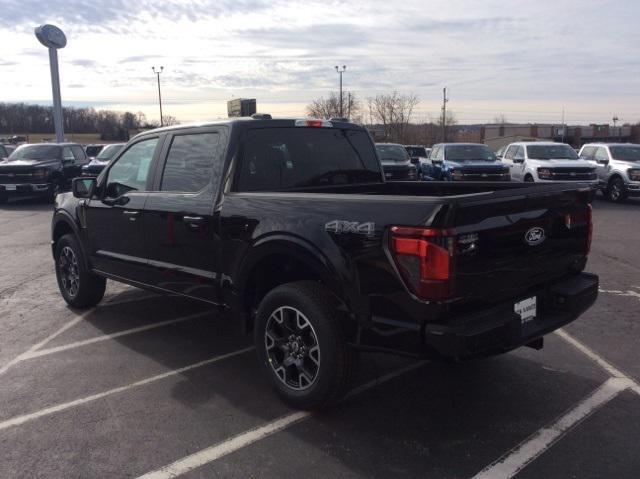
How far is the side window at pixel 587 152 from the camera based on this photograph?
63.4ft

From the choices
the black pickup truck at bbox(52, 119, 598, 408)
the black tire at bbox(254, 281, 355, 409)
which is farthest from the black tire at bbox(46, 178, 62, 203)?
the black tire at bbox(254, 281, 355, 409)

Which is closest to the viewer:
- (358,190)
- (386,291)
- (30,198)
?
(386,291)

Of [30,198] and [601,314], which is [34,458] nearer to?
[601,314]

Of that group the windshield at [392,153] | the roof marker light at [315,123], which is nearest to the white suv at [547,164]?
the windshield at [392,153]

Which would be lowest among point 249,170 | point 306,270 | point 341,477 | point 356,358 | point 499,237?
point 341,477

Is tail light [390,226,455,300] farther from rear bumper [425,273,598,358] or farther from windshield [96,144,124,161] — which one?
windshield [96,144,124,161]

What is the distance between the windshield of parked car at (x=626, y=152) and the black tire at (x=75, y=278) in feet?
54.4

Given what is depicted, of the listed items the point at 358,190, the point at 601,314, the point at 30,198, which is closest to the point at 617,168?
the point at 601,314

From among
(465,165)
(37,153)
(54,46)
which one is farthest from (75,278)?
(54,46)

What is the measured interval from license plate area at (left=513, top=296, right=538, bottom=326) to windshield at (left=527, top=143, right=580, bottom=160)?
15101mm

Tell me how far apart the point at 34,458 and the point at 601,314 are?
16.8ft

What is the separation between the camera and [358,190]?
504cm

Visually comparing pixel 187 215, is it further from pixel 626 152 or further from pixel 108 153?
pixel 626 152

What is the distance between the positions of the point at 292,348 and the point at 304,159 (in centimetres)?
166
